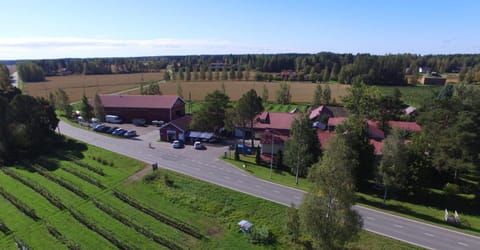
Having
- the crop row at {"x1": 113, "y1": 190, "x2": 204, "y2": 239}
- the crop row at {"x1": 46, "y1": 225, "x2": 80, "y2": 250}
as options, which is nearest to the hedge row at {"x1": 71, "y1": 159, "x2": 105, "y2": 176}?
the crop row at {"x1": 113, "y1": 190, "x2": 204, "y2": 239}

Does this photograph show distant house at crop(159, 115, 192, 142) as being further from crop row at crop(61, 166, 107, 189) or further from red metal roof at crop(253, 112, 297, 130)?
crop row at crop(61, 166, 107, 189)

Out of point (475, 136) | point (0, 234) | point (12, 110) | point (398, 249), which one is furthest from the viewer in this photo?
point (12, 110)

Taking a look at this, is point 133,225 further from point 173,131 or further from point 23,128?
point 23,128

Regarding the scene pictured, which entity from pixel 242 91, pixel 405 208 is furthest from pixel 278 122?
pixel 242 91

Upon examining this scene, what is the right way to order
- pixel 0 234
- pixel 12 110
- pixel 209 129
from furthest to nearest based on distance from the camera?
1. pixel 209 129
2. pixel 12 110
3. pixel 0 234

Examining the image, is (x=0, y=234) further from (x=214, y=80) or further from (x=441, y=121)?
(x=214, y=80)

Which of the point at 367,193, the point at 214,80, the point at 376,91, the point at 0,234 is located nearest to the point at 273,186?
the point at 367,193

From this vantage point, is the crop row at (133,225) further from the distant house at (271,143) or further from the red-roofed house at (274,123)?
the red-roofed house at (274,123)

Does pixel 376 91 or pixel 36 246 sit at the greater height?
pixel 376 91
